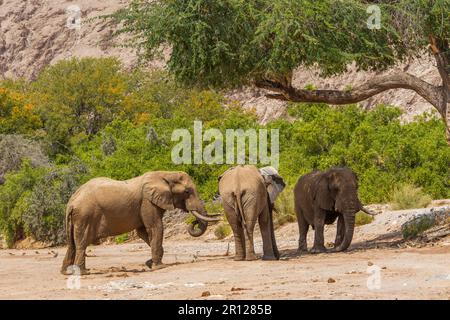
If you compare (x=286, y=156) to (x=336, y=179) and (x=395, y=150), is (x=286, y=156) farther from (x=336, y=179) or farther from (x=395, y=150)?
(x=336, y=179)

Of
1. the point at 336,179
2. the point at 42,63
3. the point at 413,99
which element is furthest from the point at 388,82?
the point at 42,63

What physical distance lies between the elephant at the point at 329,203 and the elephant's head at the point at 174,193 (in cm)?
229

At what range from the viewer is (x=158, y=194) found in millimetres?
16609

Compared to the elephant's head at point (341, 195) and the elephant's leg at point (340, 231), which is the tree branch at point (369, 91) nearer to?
the elephant's head at point (341, 195)

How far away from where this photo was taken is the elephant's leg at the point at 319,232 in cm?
1806

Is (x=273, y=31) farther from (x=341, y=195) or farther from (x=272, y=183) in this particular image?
(x=341, y=195)

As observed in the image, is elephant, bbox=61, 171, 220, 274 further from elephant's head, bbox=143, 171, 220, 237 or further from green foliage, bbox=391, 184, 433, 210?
green foliage, bbox=391, 184, 433, 210

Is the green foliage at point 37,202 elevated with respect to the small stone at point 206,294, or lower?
elevated

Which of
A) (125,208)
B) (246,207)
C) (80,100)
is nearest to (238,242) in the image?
(246,207)

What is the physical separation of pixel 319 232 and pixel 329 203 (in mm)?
566

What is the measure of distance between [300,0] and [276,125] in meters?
15.5

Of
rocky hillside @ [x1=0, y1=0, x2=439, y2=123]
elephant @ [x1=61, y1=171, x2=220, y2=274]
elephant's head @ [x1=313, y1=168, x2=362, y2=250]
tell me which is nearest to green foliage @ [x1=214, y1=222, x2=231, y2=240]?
elephant's head @ [x1=313, y1=168, x2=362, y2=250]

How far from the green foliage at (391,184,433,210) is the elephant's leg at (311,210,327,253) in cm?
570

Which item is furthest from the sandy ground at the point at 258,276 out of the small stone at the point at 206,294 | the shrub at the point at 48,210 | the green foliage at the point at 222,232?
the shrub at the point at 48,210
